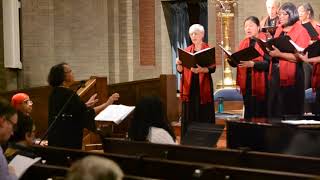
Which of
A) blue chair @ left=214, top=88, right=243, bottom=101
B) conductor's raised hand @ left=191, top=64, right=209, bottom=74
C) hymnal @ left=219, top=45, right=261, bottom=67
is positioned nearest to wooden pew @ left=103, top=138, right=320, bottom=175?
hymnal @ left=219, top=45, right=261, bottom=67

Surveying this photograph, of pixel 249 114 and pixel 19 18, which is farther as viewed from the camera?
pixel 19 18

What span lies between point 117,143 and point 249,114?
313cm

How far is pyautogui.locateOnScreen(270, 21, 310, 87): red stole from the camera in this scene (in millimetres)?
7648

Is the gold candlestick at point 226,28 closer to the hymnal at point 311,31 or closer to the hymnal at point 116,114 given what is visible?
the hymnal at point 311,31

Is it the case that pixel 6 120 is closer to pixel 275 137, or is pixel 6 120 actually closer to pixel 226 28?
pixel 275 137

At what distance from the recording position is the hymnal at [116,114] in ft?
21.1

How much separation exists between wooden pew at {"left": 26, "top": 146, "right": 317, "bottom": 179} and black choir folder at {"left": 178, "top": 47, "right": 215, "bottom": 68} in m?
3.14

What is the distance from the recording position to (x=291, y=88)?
7.70 metres

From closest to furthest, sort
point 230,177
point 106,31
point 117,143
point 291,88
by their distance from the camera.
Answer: point 230,177 → point 117,143 → point 291,88 → point 106,31

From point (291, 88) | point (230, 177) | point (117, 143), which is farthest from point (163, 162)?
point (291, 88)

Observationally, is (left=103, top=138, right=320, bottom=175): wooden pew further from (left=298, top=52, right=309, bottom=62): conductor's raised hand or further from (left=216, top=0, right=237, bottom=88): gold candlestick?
(left=216, top=0, right=237, bottom=88): gold candlestick

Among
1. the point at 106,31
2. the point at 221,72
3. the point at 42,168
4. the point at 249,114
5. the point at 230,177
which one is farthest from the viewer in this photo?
the point at 106,31

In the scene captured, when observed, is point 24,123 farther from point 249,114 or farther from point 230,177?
point 249,114

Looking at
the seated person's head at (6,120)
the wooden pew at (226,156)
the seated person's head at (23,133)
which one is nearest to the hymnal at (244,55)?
the wooden pew at (226,156)
